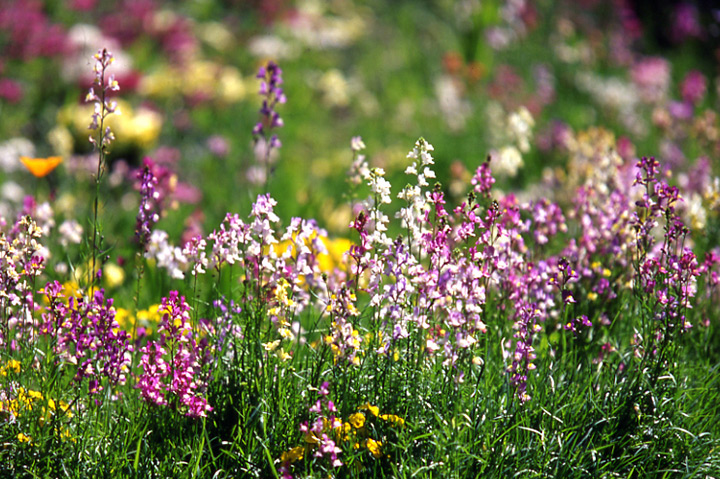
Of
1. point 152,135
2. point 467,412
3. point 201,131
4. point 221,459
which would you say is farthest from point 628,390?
point 201,131

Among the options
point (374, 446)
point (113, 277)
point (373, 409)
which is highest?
point (113, 277)

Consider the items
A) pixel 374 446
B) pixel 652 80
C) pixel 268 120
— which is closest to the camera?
pixel 374 446

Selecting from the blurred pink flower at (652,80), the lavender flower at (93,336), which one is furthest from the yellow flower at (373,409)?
the blurred pink flower at (652,80)

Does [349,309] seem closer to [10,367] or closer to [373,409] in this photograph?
[373,409]

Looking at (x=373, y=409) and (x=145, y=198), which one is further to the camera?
(x=145, y=198)

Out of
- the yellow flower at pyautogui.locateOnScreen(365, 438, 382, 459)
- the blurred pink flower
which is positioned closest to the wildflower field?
the yellow flower at pyautogui.locateOnScreen(365, 438, 382, 459)

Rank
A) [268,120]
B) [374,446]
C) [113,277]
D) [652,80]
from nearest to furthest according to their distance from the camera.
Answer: [374,446] → [268,120] → [113,277] → [652,80]

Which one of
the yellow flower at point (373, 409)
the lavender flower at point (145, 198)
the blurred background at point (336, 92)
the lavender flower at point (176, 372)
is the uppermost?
the blurred background at point (336, 92)

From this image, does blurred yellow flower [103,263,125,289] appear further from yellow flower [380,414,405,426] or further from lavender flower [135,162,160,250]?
yellow flower [380,414,405,426]

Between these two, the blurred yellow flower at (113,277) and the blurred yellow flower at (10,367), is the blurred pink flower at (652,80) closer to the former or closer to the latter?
the blurred yellow flower at (113,277)

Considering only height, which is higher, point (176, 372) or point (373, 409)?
point (176, 372)

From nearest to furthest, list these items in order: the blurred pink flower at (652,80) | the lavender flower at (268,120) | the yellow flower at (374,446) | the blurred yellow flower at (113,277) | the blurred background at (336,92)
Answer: the yellow flower at (374,446) → the lavender flower at (268,120) → the blurred yellow flower at (113,277) → the blurred background at (336,92) → the blurred pink flower at (652,80)

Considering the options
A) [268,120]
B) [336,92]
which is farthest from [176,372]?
[336,92]

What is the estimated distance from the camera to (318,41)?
9.45m
